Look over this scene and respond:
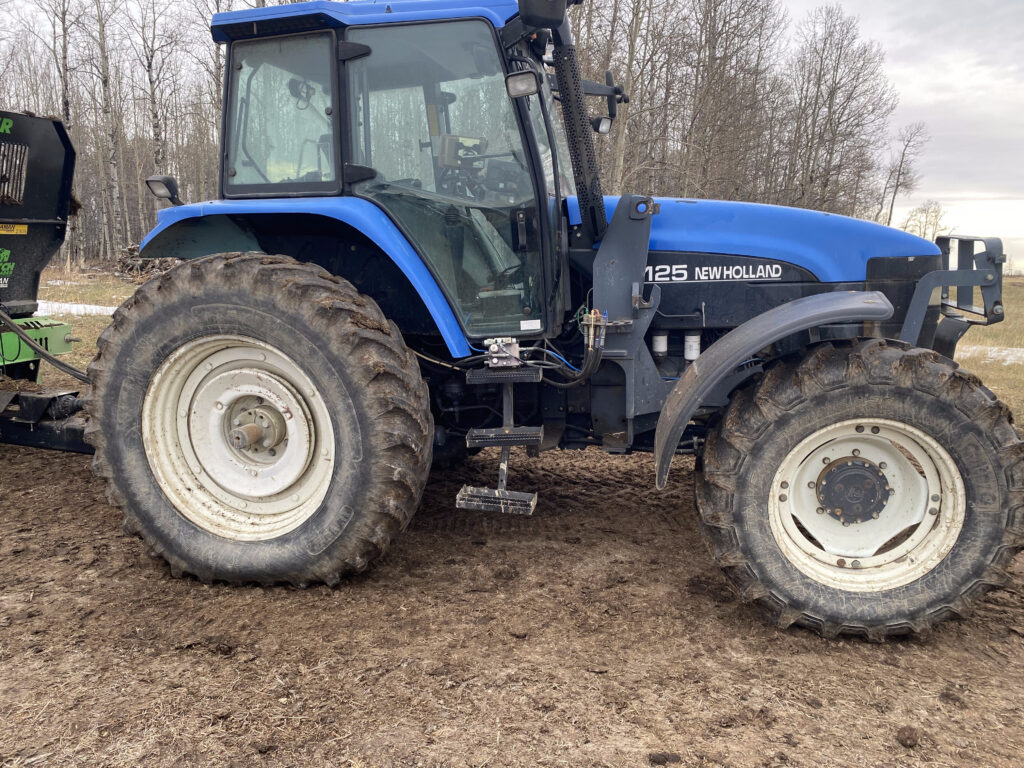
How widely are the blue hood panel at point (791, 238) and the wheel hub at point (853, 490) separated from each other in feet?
2.99

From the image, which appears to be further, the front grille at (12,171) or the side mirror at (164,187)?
the front grille at (12,171)

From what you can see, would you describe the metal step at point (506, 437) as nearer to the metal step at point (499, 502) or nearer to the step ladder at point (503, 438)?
the step ladder at point (503, 438)

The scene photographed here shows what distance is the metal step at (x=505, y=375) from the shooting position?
127 inches

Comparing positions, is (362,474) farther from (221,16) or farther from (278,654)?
(221,16)

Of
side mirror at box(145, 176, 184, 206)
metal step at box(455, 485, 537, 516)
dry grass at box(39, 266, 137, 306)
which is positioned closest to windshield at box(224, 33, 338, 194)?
side mirror at box(145, 176, 184, 206)

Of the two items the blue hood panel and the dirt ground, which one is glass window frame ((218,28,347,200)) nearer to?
the blue hood panel

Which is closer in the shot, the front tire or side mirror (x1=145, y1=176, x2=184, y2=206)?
the front tire

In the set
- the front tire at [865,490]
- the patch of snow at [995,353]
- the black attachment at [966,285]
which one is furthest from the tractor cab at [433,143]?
the patch of snow at [995,353]

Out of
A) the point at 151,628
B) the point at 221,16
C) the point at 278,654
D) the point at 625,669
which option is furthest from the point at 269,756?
the point at 221,16

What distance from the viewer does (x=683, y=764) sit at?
2.11 m

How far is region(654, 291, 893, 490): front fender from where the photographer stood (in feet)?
9.05

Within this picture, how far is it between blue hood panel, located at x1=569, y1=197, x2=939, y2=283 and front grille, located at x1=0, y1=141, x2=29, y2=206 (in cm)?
410

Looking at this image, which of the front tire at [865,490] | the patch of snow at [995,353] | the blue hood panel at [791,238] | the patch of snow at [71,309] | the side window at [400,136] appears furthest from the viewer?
the patch of snow at [71,309]

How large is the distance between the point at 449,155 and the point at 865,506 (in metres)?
2.21
